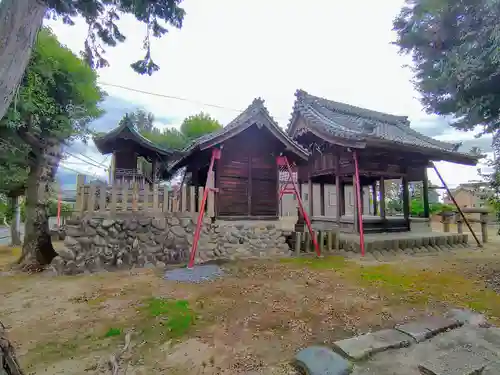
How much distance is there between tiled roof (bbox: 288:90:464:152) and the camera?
9.94 meters

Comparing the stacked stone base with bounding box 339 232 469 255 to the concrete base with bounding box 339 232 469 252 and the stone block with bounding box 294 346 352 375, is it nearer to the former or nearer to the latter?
the concrete base with bounding box 339 232 469 252

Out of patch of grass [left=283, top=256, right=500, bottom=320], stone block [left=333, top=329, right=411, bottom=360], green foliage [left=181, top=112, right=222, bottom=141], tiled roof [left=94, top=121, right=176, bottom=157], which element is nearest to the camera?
stone block [left=333, top=329, right=411, bottom=360]

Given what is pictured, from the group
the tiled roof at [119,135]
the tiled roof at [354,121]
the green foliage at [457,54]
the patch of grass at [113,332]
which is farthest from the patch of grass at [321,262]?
the tiled roof at [119,135]

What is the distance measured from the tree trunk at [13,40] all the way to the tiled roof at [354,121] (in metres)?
7.94

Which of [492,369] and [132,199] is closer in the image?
[492,369]

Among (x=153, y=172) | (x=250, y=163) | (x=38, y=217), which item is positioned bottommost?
(x=38, y=217)

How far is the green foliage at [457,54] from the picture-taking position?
4.44m

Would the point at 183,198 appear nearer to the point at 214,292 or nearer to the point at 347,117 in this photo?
the point at 214,292

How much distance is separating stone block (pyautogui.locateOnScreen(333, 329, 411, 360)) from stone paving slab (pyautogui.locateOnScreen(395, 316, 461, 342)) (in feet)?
0.39

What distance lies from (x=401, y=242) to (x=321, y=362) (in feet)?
25.0

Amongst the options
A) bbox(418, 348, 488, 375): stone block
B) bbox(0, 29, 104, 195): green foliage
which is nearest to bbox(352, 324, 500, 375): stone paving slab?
bbox(418, 348, 488, 375): stone block

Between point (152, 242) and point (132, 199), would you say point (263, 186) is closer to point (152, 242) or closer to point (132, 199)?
point (152, 242)

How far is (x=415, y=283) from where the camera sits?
5.39 metres

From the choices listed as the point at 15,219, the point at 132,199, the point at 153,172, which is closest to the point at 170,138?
the point at 153,172
